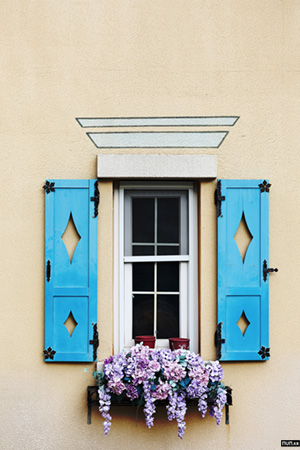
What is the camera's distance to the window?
14.8 ft

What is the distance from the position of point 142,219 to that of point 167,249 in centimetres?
35

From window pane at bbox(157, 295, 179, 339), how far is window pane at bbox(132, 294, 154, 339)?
0.06m

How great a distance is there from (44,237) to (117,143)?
3.36ft

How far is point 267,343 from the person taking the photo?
4.32 m

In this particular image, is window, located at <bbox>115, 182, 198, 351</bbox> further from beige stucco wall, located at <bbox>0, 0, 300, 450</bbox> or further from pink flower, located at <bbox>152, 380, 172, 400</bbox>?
pink flower, located at <bbox>152, 380, 172, 400</bbox>

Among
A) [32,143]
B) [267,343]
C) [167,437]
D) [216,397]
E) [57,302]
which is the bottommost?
[167,437]

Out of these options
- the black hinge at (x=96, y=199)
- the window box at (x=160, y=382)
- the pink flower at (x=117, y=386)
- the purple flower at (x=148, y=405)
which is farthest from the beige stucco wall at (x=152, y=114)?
the purple flower at (x=148, y=405)

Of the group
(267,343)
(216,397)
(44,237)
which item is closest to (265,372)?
(267,343)

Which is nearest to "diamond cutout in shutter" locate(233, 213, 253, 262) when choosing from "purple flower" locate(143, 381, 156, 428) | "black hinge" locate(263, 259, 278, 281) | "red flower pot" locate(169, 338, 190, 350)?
"black hinge" locate(263, 259, 278, 281)

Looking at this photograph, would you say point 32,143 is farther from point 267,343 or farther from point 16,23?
point 267,343

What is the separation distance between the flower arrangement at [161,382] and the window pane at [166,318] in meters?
0.39

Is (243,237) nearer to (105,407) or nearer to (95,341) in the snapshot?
(95,341)

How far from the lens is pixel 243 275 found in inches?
171

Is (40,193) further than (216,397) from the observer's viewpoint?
Yes
